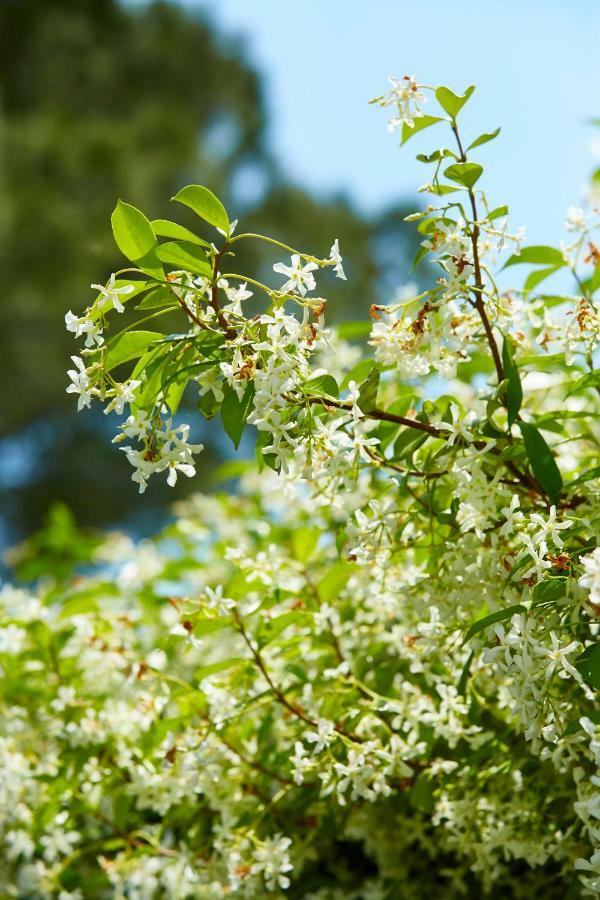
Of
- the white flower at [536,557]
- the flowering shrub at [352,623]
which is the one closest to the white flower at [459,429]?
the flowering shrub at [352,623]

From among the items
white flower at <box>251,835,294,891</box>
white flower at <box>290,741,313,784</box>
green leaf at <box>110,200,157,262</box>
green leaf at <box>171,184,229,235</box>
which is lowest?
white flower at <box>251,835,294,891</box>

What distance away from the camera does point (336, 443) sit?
3.00 feet

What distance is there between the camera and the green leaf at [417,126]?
0.94 meters

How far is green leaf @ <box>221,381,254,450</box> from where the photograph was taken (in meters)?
0.90

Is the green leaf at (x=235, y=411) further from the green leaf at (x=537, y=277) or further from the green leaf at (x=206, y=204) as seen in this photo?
the green leaf at (x=537, y=277)

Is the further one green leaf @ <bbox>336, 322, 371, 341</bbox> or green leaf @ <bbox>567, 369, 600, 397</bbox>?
green leaf @ <bbox>336, 322, 371, 341</bbox>

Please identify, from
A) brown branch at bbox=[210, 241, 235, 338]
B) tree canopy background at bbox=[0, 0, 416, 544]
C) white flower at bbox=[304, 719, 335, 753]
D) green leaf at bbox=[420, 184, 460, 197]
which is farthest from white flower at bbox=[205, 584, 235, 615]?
tree canopy background at bbox=[0, 0, 416, 544]

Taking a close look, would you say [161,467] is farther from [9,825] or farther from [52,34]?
[52,34]

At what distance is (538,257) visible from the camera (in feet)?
3.90

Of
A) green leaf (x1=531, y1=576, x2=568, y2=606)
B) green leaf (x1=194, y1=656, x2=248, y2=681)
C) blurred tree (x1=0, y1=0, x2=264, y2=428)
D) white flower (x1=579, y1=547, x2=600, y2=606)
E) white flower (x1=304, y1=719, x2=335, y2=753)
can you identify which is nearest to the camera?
white flower (x1=579, y1=547, x2=600, y2=606)

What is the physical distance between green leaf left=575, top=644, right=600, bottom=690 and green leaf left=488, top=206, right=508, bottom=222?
1.36 ft

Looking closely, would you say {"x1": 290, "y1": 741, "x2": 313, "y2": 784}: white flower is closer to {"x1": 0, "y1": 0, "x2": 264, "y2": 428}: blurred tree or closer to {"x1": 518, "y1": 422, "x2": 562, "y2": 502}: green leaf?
{"x1": 518, "y1": 422, "x2": 562, "y2": 502}: green leaf

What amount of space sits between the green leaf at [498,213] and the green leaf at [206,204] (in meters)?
0.26

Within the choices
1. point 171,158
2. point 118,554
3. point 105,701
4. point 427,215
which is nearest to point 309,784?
point 105,701
